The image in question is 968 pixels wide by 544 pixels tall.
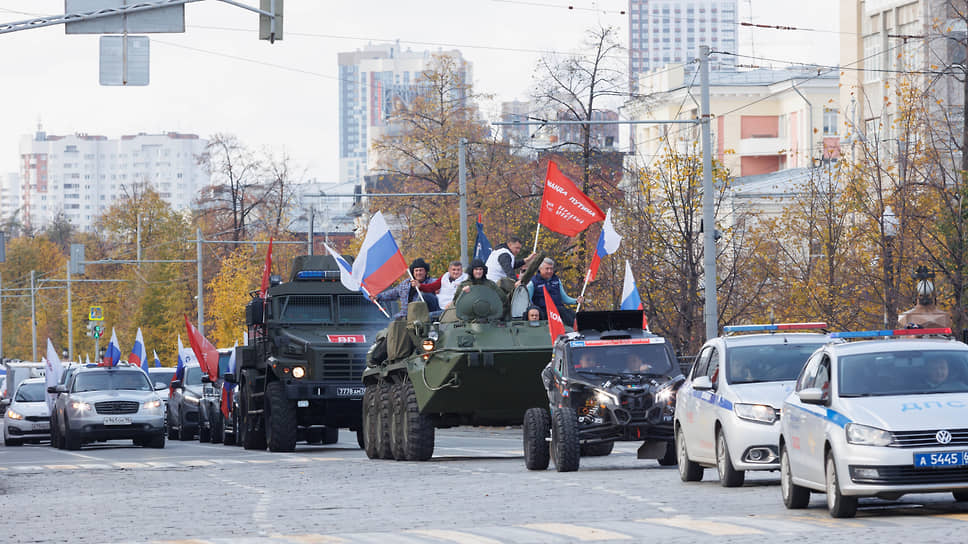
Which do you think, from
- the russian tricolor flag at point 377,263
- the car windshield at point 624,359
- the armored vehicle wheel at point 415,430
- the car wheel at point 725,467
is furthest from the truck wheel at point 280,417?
the car wheel at point 725,467

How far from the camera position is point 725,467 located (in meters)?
18.3

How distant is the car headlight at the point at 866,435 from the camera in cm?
1360

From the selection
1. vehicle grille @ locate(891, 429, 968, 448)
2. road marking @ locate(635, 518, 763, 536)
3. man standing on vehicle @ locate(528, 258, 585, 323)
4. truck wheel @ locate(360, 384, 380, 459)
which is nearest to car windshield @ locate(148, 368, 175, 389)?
truck wheel @ locate(360, 384, 380, 459)

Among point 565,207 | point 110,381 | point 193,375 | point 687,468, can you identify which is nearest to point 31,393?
point 193,375

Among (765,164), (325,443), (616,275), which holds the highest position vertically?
(765,164)

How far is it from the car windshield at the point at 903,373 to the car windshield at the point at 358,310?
691 inches

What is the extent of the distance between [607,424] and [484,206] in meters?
35.7

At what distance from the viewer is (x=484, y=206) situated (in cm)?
5653

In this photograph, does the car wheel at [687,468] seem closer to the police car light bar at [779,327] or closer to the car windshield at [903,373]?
the police car light bar at [779,327]

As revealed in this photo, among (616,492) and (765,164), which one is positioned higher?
(765,164)

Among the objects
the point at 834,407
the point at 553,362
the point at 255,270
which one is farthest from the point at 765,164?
the point at 834,407

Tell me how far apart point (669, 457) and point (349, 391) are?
9.34m

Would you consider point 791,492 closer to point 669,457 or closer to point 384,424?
point 669,457

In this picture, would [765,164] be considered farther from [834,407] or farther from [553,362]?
[834,407]
